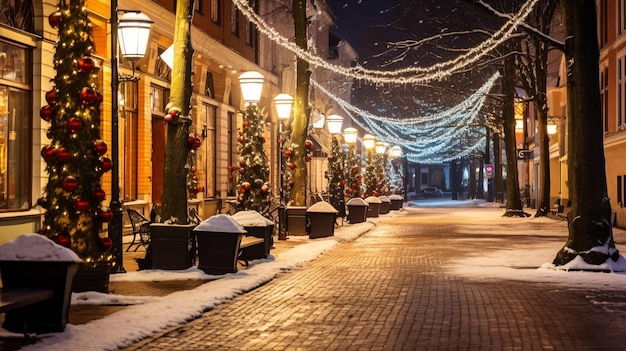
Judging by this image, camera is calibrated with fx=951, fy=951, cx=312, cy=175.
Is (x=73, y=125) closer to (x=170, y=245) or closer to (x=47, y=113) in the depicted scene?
(x=47, y=113)

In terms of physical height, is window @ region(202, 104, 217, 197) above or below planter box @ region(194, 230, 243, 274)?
above

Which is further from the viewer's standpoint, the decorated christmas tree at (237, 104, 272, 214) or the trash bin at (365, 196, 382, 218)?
the trash bin at (365, 196, 382, 218)

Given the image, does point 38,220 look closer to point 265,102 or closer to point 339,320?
point 339,320

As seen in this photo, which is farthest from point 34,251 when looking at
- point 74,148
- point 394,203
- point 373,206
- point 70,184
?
point 394,203

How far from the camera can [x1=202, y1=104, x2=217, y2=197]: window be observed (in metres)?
32.7

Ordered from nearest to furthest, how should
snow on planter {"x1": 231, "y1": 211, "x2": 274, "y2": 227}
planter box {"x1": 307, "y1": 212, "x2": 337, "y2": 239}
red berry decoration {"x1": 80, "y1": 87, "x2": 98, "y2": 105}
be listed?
red berry decoration {"x1": 80, "y1": 87, "x2": 98, "y2": 105} → snow on planter {"x1": 231, "y1": 211, "x2": 274, "y2": 227} → planter box {"x1": 307, "y1": 212, "x2": 337, "y2": 239}

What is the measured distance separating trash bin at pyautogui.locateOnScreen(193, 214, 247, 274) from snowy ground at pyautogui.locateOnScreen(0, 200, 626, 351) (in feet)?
0.79

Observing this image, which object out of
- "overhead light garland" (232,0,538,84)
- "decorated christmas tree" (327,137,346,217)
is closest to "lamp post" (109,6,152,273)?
"overhead light garland" (232,0,538,84)

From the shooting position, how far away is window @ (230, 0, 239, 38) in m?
36.2

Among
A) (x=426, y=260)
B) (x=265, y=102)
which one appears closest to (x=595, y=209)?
(x=426, y=260)

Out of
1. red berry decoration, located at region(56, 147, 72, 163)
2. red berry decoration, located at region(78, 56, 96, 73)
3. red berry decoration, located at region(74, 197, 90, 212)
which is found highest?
red berry decoration, located at region(78, 56, 96, 73)

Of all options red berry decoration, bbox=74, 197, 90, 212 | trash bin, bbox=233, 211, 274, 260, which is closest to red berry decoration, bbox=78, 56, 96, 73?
red berry decoration, bbox=74, 197, 90, 212

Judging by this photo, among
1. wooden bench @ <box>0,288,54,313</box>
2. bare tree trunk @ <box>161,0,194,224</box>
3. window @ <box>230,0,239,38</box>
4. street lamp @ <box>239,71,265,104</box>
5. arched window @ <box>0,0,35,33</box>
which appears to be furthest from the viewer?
window @ <box>230,0,239,38</box>

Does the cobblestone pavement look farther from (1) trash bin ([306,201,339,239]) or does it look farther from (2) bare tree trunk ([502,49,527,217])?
(2) bare tree trunk ([502,49,527,217])
